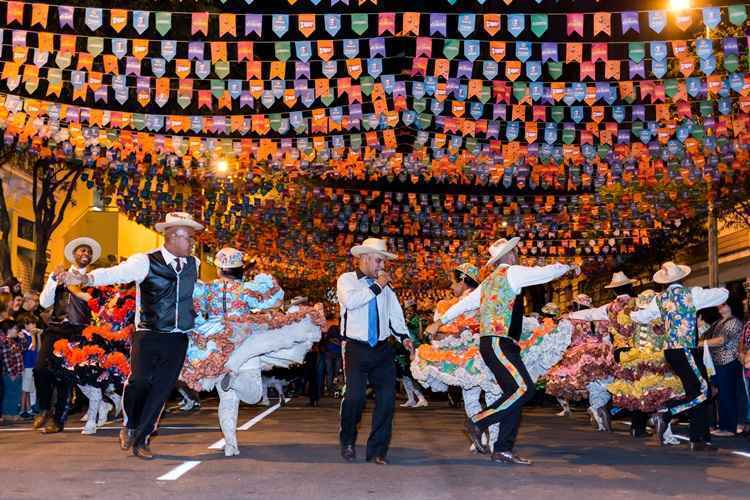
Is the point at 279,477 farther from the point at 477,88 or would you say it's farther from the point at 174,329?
the point at 477,88

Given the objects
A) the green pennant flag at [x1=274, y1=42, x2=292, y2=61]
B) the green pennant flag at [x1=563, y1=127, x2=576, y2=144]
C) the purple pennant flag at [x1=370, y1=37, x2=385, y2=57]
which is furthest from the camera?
the green pennant flag at [x1=563, y1=127, x2=576, y2=144]

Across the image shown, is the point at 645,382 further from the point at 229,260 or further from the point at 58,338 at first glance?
the point at 58,338

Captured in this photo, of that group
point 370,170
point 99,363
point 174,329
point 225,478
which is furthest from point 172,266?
point 370,170

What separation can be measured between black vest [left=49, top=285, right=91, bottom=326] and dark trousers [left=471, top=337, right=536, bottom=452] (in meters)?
5.95

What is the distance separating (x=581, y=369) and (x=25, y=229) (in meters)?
24.6

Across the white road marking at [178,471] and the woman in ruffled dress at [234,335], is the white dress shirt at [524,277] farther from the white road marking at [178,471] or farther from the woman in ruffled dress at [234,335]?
the white road marking at [178,471]

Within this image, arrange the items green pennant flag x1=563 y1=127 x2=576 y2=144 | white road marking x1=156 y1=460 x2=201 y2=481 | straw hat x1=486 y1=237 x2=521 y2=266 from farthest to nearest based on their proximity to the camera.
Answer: green pennant flag x1=563 y1=127 x2=576 y2=144, straw hat x1=486 y1=237 x2=521 y2=266, white road marking x1=156 y1=460 x2=201 y2=481

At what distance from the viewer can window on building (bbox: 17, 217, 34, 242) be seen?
34.2 meters

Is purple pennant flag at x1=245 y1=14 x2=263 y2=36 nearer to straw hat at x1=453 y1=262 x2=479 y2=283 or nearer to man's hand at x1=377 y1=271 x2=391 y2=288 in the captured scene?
straw hat at x1=453 y1=262 x2=479 y2=283

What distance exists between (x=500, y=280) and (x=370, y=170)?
625 inches

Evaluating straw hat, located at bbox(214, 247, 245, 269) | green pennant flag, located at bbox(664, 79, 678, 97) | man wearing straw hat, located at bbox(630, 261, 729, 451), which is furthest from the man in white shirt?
green pennant flag, located at bbox(664, 79, 678, 97)

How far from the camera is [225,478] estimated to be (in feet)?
28.7

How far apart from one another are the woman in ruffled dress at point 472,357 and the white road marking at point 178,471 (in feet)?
9.45

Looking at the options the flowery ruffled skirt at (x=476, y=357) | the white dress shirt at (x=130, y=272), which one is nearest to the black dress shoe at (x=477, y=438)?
the flowery ruffled skirt at (x=476, y=357)
